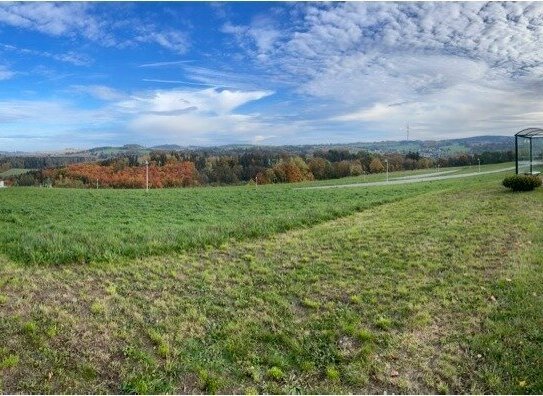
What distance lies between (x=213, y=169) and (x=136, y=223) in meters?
57.3

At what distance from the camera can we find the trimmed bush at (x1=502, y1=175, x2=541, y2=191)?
18978 millimetres

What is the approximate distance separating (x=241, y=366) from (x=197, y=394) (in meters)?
0.72

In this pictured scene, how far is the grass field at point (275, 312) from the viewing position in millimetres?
5230

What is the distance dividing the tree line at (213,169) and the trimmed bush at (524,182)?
125 feet

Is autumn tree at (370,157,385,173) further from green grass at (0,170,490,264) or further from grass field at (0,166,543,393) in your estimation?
grass field at (0,166,543,393)

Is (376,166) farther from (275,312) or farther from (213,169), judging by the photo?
(275,312)

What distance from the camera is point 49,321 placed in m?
6.26

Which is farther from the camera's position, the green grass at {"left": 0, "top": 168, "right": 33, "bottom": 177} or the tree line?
the green grass at {"left": 0, "top": 168, "right": 33, "bottom": 177}

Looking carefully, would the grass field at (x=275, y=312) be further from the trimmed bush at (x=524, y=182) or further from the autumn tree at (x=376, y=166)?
the autumn tree at (x=376, y=166)

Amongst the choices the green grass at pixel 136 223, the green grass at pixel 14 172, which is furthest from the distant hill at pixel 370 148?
the green grass at pixel 136 223

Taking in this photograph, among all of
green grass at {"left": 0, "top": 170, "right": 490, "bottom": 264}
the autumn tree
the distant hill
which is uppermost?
the distant hill

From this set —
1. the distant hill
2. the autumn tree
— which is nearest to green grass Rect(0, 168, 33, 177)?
the distant hill

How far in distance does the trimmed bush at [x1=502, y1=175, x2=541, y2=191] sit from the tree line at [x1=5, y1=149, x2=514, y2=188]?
3806cm

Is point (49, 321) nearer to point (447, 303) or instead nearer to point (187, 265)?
point (187, 265)
